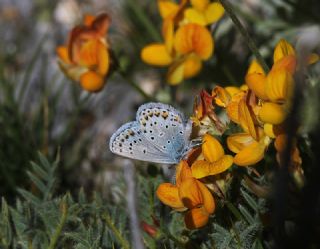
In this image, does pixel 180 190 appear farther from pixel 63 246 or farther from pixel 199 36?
pixel 199 36

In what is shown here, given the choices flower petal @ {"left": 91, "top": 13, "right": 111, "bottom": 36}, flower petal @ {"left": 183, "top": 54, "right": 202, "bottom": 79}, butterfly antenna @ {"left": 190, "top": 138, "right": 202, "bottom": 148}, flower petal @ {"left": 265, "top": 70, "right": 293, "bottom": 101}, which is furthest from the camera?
flower petal @ {"left": 91, "top": 13, "right": 111, "bottom": 36}

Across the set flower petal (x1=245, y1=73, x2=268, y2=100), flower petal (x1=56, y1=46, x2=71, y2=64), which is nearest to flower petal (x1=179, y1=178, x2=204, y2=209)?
flower petal (x1=245, y1=73, x2=268, y2=100)

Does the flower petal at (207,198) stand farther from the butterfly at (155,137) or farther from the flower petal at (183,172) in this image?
the butterfly at (155,137)

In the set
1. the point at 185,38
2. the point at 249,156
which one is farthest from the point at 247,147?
the point at 185,38

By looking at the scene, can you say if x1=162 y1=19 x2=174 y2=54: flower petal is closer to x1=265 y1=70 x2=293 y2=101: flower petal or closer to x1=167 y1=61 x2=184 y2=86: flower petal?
x1=167 y1=61 x2=184 y2=86: flower petal

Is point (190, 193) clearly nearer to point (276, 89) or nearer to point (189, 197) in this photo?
point (189, 197)

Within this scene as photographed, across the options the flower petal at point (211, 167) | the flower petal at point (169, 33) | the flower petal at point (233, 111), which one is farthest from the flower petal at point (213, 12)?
the flower petal at point (211, 167)

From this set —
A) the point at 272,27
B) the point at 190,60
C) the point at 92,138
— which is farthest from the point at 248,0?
the point at 190,60
